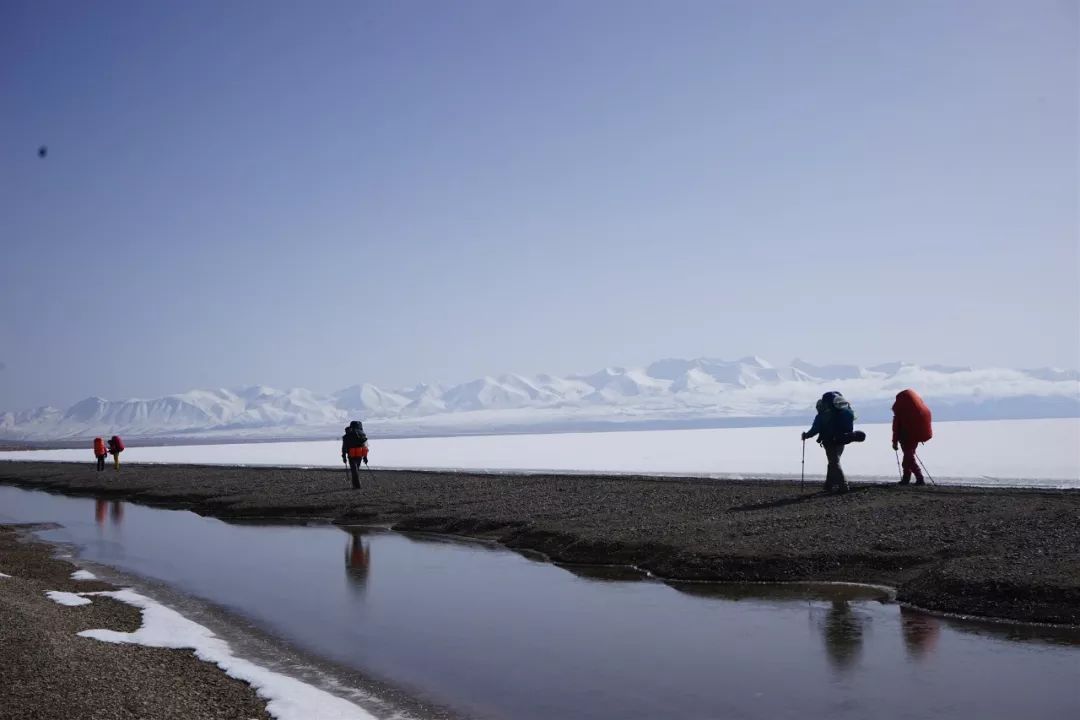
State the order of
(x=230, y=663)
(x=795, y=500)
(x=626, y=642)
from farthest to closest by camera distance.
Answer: (x=795, y=500)
(x=626, y=642)
(x=230, y=663)

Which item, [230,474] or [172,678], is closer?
[172,678]

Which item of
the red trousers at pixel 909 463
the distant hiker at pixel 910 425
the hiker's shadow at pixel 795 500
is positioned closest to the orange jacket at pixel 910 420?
Answer: the distant hiker at pixel 910 425

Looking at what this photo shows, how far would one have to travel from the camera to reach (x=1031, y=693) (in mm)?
8930

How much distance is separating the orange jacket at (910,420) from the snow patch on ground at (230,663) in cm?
1762

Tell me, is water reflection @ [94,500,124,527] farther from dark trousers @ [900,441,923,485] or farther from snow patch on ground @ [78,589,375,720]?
dark trousers @ [900,441,923,485]

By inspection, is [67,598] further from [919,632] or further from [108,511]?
[108,511]

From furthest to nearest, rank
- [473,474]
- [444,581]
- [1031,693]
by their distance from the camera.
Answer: [473,474]
[444,581]
[1031,693]

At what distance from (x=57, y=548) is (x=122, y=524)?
20.1 feet

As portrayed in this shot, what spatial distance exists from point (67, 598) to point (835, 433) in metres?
17.5

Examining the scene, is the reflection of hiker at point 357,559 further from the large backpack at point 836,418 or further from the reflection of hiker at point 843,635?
the large backpack at point 836,418

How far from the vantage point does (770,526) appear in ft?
59.8

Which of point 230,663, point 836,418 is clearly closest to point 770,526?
point 836,418

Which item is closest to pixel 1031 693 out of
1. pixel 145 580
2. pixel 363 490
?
pixel 145 580

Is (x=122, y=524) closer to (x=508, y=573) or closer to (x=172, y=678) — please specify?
(x=508, y=573)
